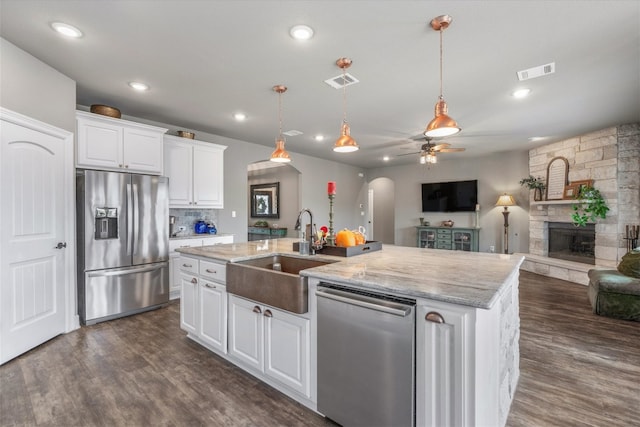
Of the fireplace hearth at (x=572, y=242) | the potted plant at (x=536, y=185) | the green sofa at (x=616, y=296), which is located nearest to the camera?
the green sofa at (x=616, y=296)

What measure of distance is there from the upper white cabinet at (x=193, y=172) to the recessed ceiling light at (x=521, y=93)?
4117 mm

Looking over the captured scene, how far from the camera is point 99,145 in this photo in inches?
133

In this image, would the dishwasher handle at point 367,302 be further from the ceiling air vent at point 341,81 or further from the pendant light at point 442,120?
the ceiling air vent at point 341,81

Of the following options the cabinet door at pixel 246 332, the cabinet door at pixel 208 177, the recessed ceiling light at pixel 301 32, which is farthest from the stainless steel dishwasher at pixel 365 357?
the cabinet door at pixel 208 177

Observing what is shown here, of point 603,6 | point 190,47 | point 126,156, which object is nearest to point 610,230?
point 603,6

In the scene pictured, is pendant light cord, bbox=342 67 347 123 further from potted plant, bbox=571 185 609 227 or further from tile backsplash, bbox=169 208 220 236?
potted plant, bbox=571 185 609 227

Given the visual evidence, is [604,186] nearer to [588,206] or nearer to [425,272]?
[588,206]

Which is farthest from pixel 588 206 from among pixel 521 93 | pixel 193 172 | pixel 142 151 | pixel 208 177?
pixel 142 151

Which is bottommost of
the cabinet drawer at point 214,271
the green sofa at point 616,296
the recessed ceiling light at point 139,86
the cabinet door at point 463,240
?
the green sofa at point 616,296

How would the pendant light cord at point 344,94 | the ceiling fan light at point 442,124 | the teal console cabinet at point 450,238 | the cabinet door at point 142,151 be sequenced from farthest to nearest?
the teal console cabinet at point 450,238, the cabinet door at point 142,151, the pendant light cord at point 344,94, the ceiling fan light at point 442,124

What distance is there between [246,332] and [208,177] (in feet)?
10.3

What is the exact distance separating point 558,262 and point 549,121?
2761mm

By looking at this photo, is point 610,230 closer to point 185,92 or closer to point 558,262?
point 558,262

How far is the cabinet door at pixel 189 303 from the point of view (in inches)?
107
